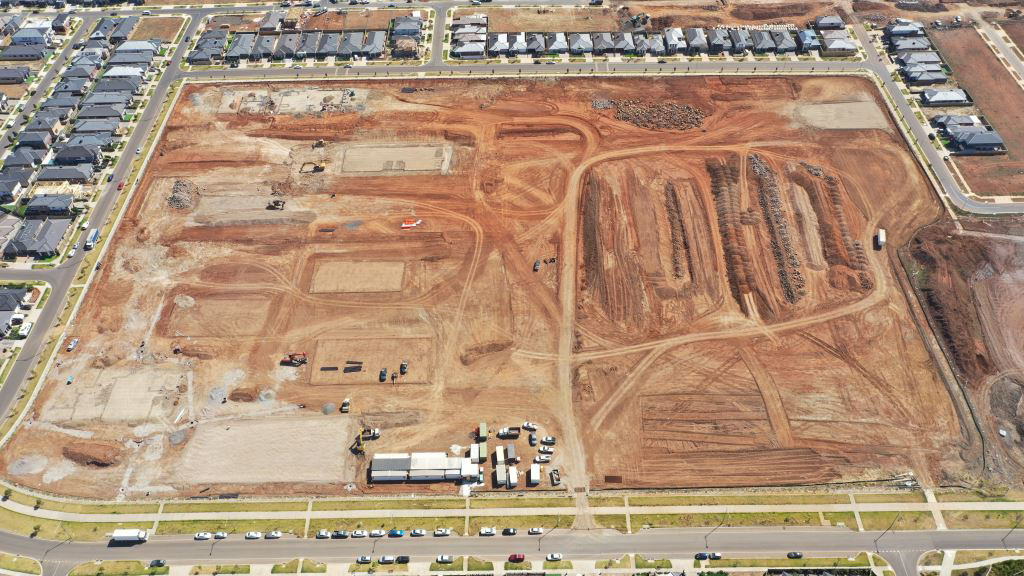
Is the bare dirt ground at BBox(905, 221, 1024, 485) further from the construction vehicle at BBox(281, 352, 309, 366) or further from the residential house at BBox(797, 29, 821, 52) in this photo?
the construction vehicle at BBox(281, 352, 309, 366)

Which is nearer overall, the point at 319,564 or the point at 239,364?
the point at 319,564

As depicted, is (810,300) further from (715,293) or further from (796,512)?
(796,512)

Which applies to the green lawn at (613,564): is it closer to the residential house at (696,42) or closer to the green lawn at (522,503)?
the green lawn at (522,503)

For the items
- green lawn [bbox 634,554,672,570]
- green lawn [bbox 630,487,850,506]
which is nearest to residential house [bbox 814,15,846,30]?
green lawn [bbox 630,487,850,506]

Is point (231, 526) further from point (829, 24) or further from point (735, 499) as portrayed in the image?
point (829, 24)

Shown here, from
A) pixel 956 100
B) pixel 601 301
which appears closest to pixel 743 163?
pixel 601 301

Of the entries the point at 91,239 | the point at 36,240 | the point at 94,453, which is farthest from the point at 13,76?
the point at 94,453
